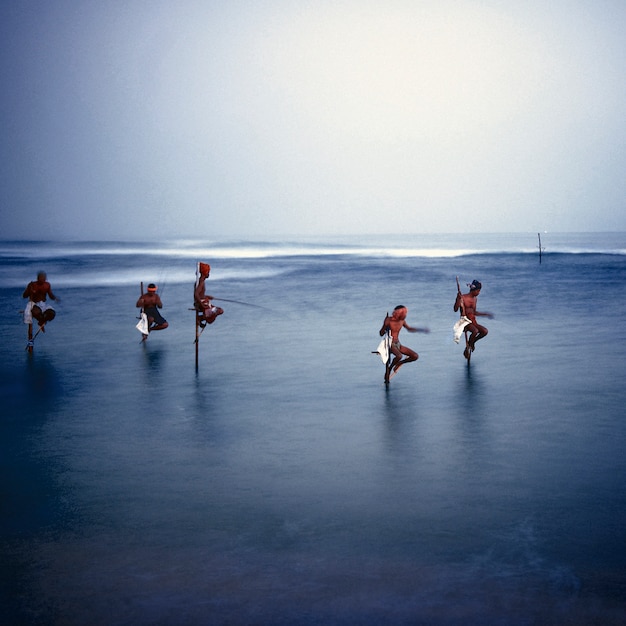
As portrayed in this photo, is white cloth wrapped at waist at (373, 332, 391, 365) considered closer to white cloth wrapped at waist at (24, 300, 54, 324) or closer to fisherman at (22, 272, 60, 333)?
fisherman at (22, 272, 60, 333)

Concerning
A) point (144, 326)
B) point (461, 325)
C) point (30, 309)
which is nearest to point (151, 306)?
point (144, 326)

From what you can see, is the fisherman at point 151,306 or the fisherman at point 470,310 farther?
the fisherman at point 151,306

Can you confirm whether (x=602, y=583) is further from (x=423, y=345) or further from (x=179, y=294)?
(x=179, y=294)

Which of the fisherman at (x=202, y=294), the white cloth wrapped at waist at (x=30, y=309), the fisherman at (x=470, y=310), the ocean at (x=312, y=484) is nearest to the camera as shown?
the ocean at (x=312, y=484)

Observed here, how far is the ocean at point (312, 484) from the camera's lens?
6387 mm

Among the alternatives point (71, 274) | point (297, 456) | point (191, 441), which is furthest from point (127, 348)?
point (71, 274)

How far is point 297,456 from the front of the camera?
400 inches

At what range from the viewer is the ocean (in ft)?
21.0

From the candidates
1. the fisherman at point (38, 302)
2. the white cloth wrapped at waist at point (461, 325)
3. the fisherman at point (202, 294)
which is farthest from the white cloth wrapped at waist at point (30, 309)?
the white cloth wrapped at waist at point (461, 325)

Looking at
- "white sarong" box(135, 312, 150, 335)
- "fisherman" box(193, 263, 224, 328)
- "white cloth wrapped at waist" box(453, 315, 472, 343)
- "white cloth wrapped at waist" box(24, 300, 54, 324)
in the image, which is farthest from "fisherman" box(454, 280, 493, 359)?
"white cloth wrapped at waist" box(24, 300, 54, 324)

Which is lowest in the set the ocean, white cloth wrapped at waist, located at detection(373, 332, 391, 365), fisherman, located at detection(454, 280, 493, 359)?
the ocean

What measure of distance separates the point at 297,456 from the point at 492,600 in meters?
4.16

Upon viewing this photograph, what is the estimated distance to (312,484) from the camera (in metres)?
9.02

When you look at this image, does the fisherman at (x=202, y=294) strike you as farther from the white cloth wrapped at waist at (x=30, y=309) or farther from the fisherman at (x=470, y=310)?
the fisherman at (x=470, y=310)
